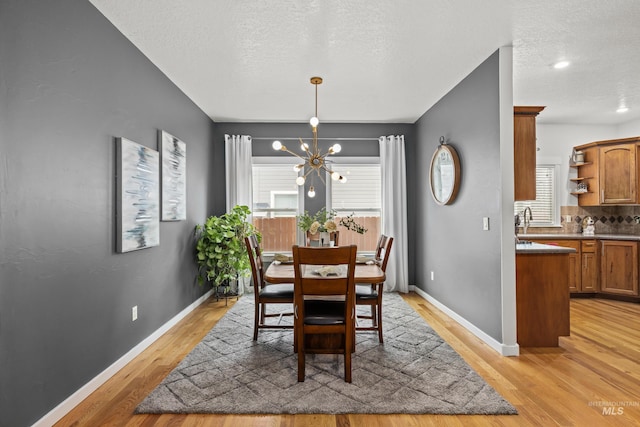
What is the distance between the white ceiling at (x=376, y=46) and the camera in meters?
2.47

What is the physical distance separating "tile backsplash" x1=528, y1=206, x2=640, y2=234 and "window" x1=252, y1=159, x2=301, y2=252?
3857 mm

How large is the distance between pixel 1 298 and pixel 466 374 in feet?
9.56

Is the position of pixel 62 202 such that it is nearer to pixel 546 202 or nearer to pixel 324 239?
pixel 324 239

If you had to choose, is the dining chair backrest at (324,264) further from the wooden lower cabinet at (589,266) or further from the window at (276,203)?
the wooden lower cabinet at (589,266)

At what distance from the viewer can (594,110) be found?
4930mm

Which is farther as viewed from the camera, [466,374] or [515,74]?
[515,74]

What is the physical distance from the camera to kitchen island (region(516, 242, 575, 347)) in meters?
3.15

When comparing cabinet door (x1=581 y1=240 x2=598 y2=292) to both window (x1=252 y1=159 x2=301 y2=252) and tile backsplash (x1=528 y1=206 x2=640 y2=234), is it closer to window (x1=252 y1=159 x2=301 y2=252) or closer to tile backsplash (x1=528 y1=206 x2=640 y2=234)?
tile backsplash (x1=528 y1=206 x2=640 y2=234)

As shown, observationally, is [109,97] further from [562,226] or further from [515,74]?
[562,226]

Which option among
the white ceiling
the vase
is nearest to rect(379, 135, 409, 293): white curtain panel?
the white ceiling

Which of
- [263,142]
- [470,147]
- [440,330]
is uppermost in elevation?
[263,142]

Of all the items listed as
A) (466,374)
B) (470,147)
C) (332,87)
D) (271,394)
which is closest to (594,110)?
(470,147)

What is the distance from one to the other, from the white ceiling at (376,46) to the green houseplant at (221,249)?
1626mm

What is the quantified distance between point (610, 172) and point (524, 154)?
2.96m
